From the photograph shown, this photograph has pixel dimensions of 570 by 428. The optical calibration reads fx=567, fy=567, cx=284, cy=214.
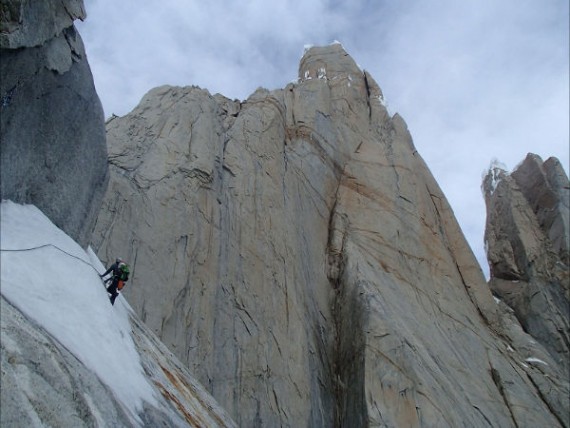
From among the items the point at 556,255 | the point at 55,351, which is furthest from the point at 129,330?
the point at 556,255

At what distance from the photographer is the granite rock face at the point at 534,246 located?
3594 centimetres

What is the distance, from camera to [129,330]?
1297 centimetres

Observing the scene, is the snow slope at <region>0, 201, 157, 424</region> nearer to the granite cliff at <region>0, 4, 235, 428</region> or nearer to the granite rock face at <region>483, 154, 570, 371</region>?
the granite cliff at <region>0, 4, 235, 428</region>

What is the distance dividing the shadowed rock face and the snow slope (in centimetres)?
928

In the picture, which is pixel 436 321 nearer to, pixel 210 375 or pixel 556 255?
pixel 210 375

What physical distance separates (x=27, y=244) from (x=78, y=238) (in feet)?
12.8

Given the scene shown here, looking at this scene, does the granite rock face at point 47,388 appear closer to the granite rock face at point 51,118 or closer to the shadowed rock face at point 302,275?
the granite rock face at point 51,118

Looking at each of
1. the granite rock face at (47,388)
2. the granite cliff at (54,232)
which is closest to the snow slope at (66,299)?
the granite cliff at (54,232)

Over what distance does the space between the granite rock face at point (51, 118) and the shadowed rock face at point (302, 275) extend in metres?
7.71

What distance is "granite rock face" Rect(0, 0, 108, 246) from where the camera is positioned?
10602 mm

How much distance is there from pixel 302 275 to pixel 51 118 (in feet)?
52.3

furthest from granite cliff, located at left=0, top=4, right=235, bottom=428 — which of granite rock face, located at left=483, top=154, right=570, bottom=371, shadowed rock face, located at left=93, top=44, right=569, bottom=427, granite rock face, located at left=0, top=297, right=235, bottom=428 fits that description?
granite rock face, located at left=483, top=154, right=570, bottom=371

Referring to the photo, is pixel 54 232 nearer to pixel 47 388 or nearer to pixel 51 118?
pixel 51 118

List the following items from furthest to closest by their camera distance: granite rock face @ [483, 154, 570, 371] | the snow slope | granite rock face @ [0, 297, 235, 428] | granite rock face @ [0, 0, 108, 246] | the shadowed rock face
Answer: granite rock face @ [483, 154, 570, 371], the shadowed rock face, granite rock face @ [0, 0, 108, 246], the snow slope, granite rock face @ [0, 297, 235, 428]
